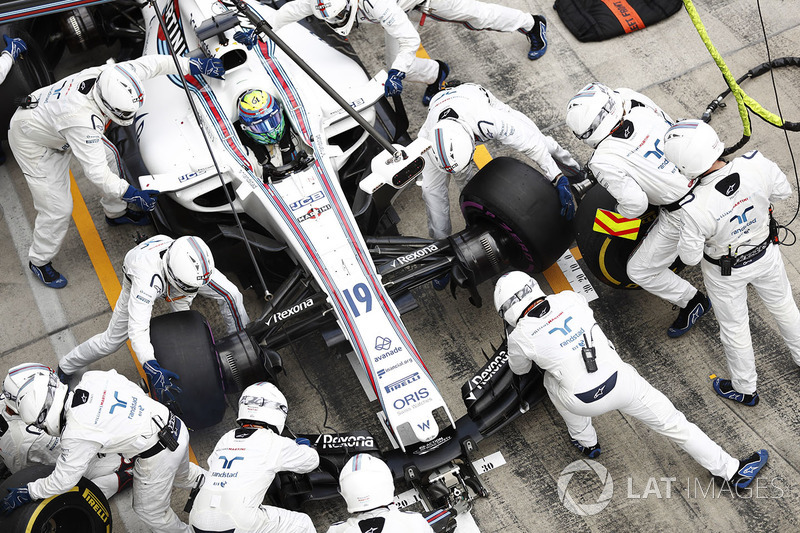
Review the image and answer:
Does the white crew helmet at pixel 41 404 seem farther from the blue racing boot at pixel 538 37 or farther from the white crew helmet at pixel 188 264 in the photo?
the blue racing boot at pixel 538 37

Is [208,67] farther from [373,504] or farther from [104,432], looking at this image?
[373,504]

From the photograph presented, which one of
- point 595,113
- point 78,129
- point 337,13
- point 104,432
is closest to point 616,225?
point 595,113

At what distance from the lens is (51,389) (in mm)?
5855

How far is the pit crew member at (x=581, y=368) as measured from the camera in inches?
230

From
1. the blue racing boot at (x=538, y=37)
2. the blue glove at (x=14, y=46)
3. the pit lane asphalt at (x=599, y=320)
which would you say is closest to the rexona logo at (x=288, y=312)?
the pit lane asphalt at (x=599, y=320)

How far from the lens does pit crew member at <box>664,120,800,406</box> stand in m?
5.98

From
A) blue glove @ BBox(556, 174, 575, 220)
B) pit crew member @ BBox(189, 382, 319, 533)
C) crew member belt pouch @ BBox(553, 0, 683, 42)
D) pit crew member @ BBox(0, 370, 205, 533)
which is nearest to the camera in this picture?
pit crew member @ BBox(189, 382, 319, 533)

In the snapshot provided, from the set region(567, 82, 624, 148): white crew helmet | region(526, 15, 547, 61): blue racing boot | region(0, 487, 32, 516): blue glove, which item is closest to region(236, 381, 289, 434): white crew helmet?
region(0, 487, 32, 516): blue glove

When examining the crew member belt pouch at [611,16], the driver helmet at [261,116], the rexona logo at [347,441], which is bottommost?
the rexona logo at [347,441]

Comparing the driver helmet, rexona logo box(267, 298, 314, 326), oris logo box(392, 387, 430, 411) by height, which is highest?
the driver helmet

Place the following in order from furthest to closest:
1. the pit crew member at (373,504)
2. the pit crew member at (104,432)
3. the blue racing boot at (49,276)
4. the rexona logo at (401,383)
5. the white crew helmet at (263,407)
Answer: the blue racing boot at (49,276), the rexona logo at (401,383), the white crew helmet at (263,407), the pit crew member at (104,432), the pit crew member at (373,504)

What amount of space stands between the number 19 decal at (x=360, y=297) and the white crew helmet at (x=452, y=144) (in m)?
1.08

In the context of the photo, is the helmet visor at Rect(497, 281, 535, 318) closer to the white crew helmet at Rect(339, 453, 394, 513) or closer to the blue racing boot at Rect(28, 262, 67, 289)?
the white crew helmet at Rect(339, 453, 394, 513)

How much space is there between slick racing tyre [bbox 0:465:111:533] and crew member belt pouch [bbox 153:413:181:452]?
1.83 feet
